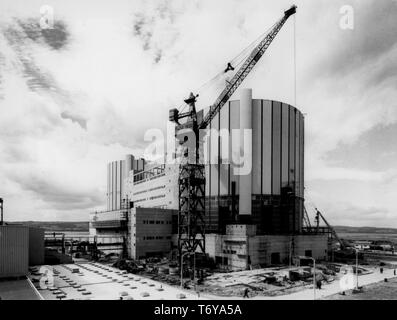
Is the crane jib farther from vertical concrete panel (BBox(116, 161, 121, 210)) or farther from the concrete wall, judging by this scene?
vertical concrete panel (BBox(116, 161, 121, 210))

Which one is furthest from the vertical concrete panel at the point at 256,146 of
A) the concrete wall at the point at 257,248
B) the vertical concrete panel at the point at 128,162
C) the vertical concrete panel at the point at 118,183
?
the vertical concrete panel at the point at 118,183

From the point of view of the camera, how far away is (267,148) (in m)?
101

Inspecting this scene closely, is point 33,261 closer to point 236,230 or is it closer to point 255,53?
point 236,230

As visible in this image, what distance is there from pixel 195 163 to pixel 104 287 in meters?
47.3

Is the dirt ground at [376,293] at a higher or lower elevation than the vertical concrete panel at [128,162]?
lower

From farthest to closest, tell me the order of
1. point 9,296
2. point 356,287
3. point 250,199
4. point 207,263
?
point 250,199, point 207,263, point 356,287, point 9,296

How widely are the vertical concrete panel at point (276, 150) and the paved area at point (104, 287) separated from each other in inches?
2080

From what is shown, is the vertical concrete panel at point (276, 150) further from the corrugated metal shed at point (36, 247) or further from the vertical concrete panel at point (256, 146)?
the corrugated metal shed at point (36, 247)

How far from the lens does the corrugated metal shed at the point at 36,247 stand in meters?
82.6

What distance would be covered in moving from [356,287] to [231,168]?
5123cm

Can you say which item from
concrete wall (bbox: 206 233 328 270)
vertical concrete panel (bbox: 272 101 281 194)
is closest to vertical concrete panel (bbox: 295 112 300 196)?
vertical concrete panel (bbox: 272 101 281 194)

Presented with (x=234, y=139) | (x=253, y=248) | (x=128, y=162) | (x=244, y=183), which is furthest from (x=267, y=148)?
(x=128, y=162)

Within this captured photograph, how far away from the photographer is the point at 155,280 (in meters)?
61.1
